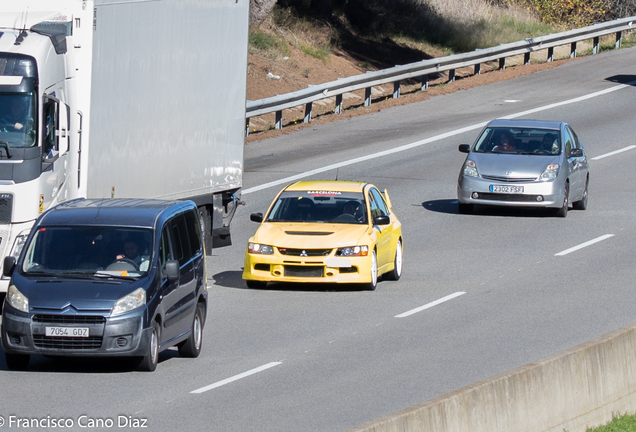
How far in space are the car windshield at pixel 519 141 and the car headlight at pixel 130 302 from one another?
1285 cm

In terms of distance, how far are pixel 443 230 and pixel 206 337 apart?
Result: 857cm

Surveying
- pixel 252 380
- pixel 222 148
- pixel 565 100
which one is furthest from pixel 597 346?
pixel 565 100

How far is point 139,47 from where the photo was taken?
15.3 m

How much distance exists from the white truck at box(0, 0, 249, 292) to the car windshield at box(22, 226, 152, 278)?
181 cm

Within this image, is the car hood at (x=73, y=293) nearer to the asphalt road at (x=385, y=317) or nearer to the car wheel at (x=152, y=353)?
the car wheel at (x=152, y=353)

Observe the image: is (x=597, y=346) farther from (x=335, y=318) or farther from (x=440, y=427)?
(x=335, y=318)

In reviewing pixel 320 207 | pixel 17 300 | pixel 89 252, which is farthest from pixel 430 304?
pixel 17 300

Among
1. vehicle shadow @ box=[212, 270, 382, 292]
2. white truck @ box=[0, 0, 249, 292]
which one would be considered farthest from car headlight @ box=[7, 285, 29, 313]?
vehicle shadow @ box=[212, 270, 382, 292]

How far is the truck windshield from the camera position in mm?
13320

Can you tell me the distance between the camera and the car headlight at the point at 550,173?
21.8 metres

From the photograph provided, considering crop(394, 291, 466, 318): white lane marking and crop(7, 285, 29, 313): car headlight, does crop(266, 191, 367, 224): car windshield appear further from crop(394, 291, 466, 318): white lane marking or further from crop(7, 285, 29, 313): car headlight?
crop(7, 285, 29, 313): car headlight

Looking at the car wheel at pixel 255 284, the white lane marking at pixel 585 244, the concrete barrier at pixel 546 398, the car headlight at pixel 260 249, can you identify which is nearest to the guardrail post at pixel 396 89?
the white lane marking at pixel 585 244

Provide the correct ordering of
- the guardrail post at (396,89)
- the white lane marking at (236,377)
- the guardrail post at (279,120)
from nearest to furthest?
the white lane marking at (236,377) < the guardrail post at (279,120) < the guardrail post at (396,89)

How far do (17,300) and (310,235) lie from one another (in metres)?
5.78
